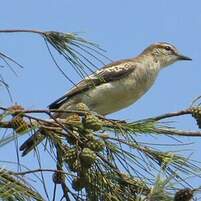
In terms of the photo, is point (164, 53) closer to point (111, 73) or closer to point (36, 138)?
point (111, 73)

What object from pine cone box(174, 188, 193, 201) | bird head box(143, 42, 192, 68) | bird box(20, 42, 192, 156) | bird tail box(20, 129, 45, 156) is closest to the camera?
pine cone box(174, 188, 193, 201)

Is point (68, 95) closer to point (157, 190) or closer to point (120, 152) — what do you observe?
point (120, 152)

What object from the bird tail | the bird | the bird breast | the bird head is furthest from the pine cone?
the bird head

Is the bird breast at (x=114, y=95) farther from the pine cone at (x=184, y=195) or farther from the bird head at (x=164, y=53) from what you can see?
the pine cone at (x=184, y=195)

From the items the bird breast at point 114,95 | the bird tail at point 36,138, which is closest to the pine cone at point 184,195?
the bird tail at point 36,138

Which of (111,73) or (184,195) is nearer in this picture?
(184,195)

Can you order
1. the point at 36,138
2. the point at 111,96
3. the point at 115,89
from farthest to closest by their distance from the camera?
1. the point at 115,89
2. the point at 111,96
3. the point at 36,138

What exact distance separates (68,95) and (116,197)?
4.65 m

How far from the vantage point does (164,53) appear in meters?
10.2

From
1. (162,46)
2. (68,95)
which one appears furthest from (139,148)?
(162,46)

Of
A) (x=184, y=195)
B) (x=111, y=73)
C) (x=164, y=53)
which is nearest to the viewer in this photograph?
(x=184, y=195)

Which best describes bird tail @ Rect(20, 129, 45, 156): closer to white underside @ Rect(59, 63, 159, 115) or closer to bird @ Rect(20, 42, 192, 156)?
bird @ Rect(20, 42, 192, 156)

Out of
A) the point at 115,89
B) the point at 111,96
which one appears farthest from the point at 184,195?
the point at 115,89

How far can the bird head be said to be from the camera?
10031mm
